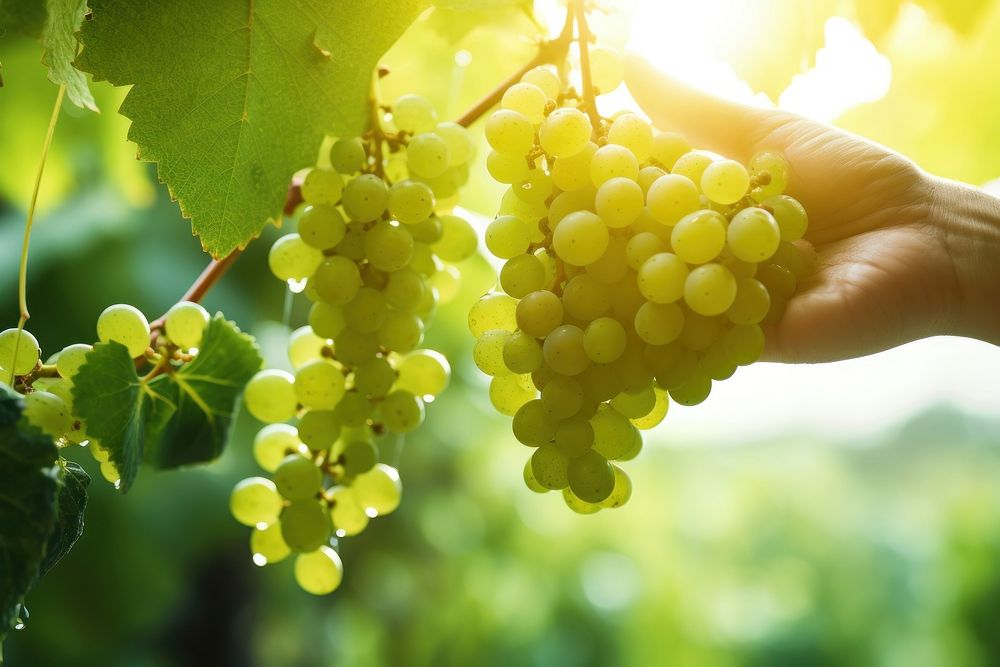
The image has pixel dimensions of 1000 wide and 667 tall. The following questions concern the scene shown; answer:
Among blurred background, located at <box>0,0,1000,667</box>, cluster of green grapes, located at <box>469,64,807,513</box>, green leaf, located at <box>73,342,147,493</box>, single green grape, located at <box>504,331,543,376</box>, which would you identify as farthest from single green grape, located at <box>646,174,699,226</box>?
blurred background, located at <box>0,0,1000,667</box>

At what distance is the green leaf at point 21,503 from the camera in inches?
15.8

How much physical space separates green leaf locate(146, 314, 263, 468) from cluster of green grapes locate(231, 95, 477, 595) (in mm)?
64

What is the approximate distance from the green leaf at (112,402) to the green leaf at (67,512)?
0.9 inches

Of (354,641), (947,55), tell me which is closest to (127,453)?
(947,55)

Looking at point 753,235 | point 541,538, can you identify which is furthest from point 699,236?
point 541,538

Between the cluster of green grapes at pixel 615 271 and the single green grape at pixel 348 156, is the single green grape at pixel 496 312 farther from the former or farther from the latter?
the single green grape at pixel 348 156

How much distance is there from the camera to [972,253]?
0.56 meters

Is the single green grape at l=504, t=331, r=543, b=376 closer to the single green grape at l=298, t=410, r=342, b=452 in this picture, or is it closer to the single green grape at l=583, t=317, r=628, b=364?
the single green grape at l=583, t=317, r=628, b=364

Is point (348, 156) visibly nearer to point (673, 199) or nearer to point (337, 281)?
point (337, 281)

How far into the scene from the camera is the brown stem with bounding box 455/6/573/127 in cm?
60

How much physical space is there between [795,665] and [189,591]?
209 cm

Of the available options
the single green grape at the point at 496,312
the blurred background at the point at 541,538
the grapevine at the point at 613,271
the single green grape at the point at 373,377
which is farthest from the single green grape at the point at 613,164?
the blurred background at the point at 541,538

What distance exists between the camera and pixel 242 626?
125 inches

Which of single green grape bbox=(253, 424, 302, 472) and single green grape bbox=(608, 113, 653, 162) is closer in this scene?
single green grape bbox=(608, 113, 653, 162)
